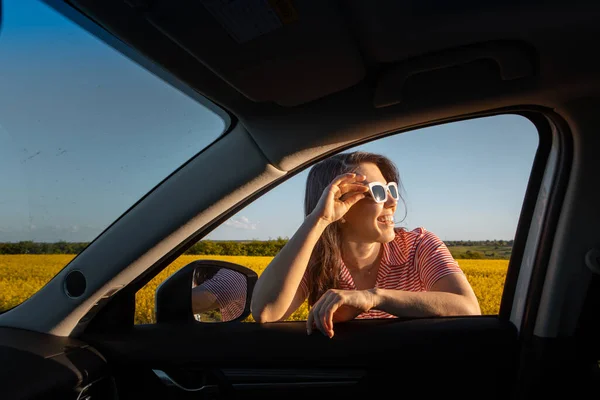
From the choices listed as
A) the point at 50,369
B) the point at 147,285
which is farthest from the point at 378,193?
the point at 50,369

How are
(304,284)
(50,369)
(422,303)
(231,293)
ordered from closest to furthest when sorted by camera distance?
(50,369)
(422,303)
(231,293)
(304,284)

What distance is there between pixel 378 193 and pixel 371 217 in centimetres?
16

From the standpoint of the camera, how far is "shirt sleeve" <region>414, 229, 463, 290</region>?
2.26 m

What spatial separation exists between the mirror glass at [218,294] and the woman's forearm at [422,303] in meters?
0.59

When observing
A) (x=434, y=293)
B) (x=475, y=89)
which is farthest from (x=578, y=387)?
(x=475, y=89)

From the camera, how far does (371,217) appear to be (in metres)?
2.24

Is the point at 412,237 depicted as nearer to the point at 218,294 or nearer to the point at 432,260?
the point at 432,260

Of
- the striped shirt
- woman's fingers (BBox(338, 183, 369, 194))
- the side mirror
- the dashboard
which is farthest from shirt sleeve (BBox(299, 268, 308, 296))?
the dashboard

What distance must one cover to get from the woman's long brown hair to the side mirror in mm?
302

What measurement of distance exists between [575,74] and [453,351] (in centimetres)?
111

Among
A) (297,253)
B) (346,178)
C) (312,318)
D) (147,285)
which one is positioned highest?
(346,178)

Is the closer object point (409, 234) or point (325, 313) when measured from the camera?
point (325, 313)

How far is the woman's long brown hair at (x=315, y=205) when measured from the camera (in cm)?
221

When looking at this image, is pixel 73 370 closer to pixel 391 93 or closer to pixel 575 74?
pixel 391 93
